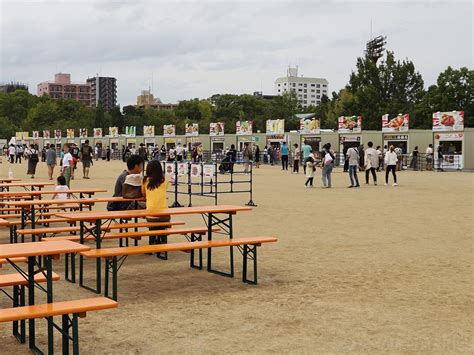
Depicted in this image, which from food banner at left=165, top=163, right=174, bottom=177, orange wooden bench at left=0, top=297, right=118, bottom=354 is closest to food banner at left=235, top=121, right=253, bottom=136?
food banner at left=165, top=163, right=174, bottom=177

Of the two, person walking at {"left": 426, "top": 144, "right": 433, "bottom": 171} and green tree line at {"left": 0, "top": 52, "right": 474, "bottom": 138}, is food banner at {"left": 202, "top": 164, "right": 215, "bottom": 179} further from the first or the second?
green tree line at {"left": 0, "top": 52, "right": 474, "bottom": 138}

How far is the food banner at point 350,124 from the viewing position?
4428 centimetres

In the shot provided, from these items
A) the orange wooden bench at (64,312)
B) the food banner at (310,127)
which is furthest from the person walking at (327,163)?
the food banner at (310,127)

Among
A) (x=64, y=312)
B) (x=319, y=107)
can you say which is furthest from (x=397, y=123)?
(x=319, y=107)

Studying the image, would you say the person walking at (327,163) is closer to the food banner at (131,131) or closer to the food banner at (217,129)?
the food banner at (217,129)

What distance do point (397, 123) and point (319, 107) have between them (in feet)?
190

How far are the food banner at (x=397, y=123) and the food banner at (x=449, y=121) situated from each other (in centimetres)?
238

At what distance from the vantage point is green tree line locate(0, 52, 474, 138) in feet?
207

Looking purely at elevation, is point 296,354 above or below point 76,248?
below

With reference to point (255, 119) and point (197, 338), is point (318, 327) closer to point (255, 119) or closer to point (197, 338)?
point (197, 338)

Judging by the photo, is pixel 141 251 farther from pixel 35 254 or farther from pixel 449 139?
pixel 449 139

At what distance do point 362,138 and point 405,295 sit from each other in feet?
124

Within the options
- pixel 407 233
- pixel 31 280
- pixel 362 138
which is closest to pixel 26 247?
pixel 31 280

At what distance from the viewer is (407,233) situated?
11.8 meters
